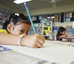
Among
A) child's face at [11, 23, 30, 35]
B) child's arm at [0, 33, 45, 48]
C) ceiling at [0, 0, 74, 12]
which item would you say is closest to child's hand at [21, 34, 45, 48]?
child's arm at [0, 33, 45, 48]

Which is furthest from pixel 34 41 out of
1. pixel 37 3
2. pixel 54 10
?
pixel 54 10

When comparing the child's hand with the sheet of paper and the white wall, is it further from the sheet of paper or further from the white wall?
the white wall

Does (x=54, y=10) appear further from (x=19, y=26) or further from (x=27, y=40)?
(x=27, y=40)

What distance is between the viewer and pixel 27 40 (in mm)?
448

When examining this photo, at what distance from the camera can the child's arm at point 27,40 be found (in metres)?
0.42

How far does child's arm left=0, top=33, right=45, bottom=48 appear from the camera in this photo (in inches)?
16.7

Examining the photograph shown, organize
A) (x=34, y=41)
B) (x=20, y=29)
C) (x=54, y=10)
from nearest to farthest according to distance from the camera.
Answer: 1. (x=34, y=41)
2. (x=20, y=29)
3. (x=54, y=10)

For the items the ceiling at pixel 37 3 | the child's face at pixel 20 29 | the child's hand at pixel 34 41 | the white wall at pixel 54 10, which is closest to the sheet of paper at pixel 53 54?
the child's hand at pixel 34 41

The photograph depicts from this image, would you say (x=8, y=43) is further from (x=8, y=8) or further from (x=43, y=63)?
(x=8, y=8)

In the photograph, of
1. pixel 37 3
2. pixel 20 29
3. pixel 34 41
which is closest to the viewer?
pixel 34 41

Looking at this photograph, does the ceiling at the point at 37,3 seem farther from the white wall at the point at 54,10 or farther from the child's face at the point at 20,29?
the child's face at the point at 20,29

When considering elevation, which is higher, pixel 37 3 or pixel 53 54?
pixel 37 3

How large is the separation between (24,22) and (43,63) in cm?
58

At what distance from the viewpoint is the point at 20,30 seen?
0.71m
